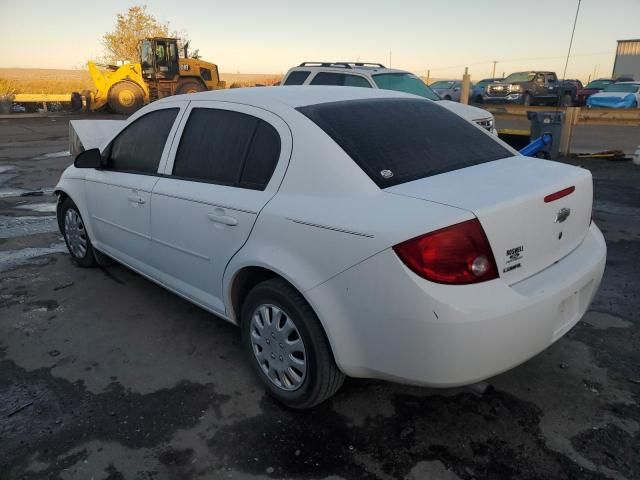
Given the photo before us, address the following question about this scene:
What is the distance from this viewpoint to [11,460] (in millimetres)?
2410

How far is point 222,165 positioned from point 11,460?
73.2 inches

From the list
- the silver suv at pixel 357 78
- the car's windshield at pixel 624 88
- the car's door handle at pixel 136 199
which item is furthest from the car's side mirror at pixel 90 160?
the car's windshield at pixel 624 88

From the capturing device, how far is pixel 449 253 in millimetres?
2070

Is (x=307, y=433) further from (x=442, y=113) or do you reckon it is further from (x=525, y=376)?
(x=442, y=113)

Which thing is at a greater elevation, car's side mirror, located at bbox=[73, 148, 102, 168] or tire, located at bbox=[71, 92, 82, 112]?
car's side mirror, located at bbox=[73, 148, 102, 168]

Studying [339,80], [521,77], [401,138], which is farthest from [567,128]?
[521,77]

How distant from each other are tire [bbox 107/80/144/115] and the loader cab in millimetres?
799

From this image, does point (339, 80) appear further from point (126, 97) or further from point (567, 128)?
point (126, 97)

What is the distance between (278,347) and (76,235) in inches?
117

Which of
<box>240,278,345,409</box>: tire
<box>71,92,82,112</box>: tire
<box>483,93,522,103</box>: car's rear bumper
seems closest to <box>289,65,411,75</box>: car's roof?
<box>240,278,345,409</box>: tire

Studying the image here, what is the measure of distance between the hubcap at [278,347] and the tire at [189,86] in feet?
69.1

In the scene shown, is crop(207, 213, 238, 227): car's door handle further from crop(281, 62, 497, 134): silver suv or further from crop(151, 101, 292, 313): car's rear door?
crop(281, 62, 497, 134): silver suv

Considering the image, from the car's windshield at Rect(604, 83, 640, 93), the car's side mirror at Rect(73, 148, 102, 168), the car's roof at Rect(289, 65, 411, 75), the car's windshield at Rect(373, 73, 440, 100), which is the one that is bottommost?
the car's side mirror at Rect(73, 148, 102, 168)

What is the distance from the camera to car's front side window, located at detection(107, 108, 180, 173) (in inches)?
140
